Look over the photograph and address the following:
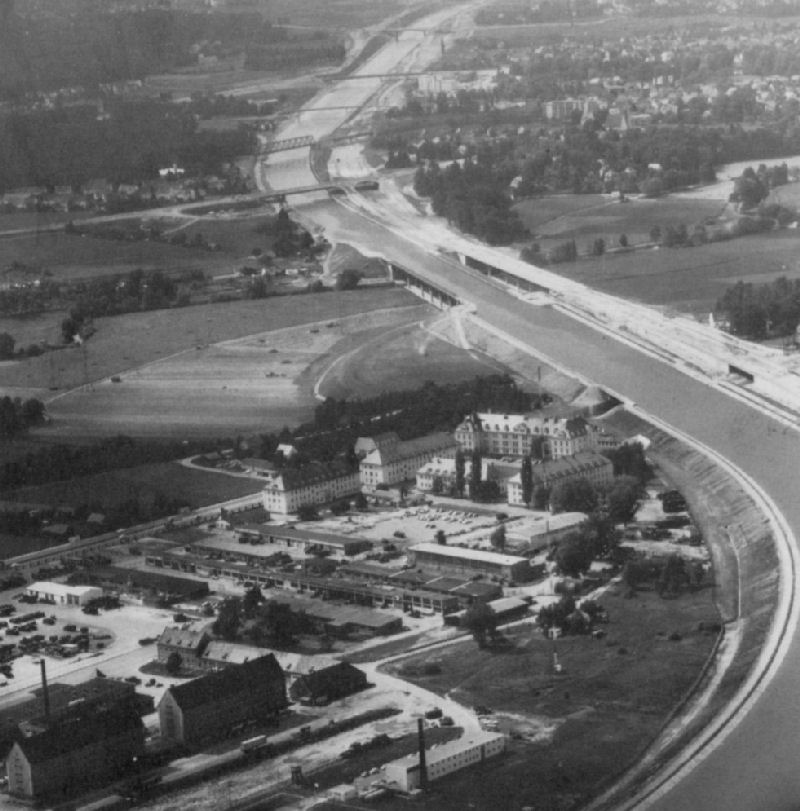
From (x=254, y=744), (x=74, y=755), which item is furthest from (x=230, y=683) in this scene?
(x=74, y=755)

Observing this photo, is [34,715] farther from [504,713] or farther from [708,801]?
[708,801]

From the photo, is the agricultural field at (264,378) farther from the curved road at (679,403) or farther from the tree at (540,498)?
the tree at (540,498)

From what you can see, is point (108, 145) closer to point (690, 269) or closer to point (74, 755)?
point (690, 269)

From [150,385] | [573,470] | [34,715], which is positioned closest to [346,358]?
[150,385]

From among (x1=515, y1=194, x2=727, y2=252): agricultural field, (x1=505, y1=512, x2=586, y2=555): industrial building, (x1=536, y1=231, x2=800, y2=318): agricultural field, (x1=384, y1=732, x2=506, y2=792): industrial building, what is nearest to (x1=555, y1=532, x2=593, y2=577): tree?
(x1=505, y1=512, x2=586, y2=555): industrial building

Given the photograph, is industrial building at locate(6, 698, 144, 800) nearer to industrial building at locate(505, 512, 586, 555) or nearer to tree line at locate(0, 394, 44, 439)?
industrial building at locate(505, 512, 586, 555)

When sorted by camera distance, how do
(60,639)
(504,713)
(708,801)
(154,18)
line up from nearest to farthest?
(708,801), (504,713), (60,639), (154,18)
